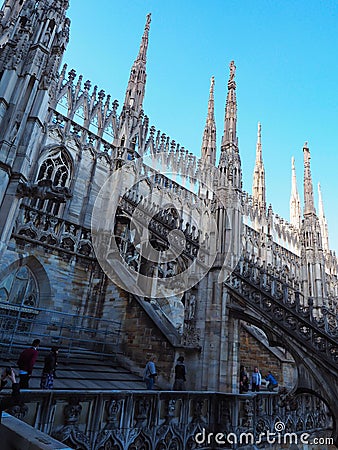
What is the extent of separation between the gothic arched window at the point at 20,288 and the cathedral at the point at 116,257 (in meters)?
0.03

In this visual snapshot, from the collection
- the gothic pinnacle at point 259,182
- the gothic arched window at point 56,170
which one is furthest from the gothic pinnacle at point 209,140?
the gothic arched window at point 56,170

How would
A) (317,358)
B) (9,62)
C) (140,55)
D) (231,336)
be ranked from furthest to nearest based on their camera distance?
(140,55)
(231,336)
(9,62)
(317,358)

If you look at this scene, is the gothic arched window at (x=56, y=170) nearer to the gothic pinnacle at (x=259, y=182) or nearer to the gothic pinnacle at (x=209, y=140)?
the gothic pinnacle at (x=209, y=140)

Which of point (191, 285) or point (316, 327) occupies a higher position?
point (191, 285)

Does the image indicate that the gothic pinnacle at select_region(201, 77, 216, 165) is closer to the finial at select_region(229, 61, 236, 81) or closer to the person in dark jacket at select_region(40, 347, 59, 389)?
the finial at select_region(229, 61, 236, 81)

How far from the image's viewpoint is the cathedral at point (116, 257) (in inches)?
297

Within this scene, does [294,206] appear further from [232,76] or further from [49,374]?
Result: [49,374]

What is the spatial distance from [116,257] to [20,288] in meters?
3.29

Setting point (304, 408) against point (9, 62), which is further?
point (304, 408)

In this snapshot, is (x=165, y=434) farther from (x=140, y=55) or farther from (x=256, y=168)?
(x=256, y=168)

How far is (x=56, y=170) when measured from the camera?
46.8 feet

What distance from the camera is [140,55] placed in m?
20.4

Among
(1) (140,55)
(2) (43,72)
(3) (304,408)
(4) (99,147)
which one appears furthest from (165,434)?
(1) (140,55)

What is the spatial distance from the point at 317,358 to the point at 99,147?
1321 centimetres
